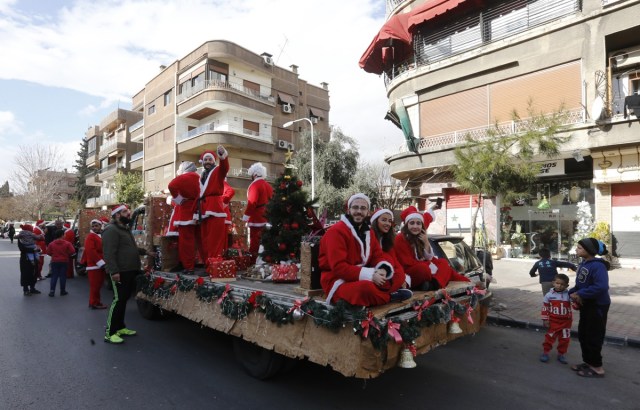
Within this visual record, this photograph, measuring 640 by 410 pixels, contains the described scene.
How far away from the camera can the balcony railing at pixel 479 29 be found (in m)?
13.9

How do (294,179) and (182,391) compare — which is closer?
(182,391)

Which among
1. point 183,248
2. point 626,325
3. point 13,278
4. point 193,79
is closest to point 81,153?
point 193,79

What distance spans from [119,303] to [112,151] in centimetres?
4406

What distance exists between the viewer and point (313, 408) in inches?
Result: 143

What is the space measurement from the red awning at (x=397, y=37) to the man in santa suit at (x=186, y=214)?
13835mm

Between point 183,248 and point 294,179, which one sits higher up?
point 294,179

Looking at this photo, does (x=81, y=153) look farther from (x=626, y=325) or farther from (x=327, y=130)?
(x=626, y=325)

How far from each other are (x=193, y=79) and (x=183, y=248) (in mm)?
28093

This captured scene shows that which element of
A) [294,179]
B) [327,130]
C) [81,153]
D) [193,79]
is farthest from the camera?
[81,153]

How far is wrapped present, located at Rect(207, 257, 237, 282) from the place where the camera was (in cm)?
501

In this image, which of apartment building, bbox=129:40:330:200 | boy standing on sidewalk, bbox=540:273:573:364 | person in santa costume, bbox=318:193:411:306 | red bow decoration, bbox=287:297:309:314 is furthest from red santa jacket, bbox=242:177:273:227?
apartment building, bbox=129:40:330:200

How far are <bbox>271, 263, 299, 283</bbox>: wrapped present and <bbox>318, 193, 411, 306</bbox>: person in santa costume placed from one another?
1027 mm

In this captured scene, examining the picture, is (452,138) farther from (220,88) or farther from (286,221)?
(220,88)

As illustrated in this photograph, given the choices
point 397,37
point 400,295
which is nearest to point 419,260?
point 400,295
